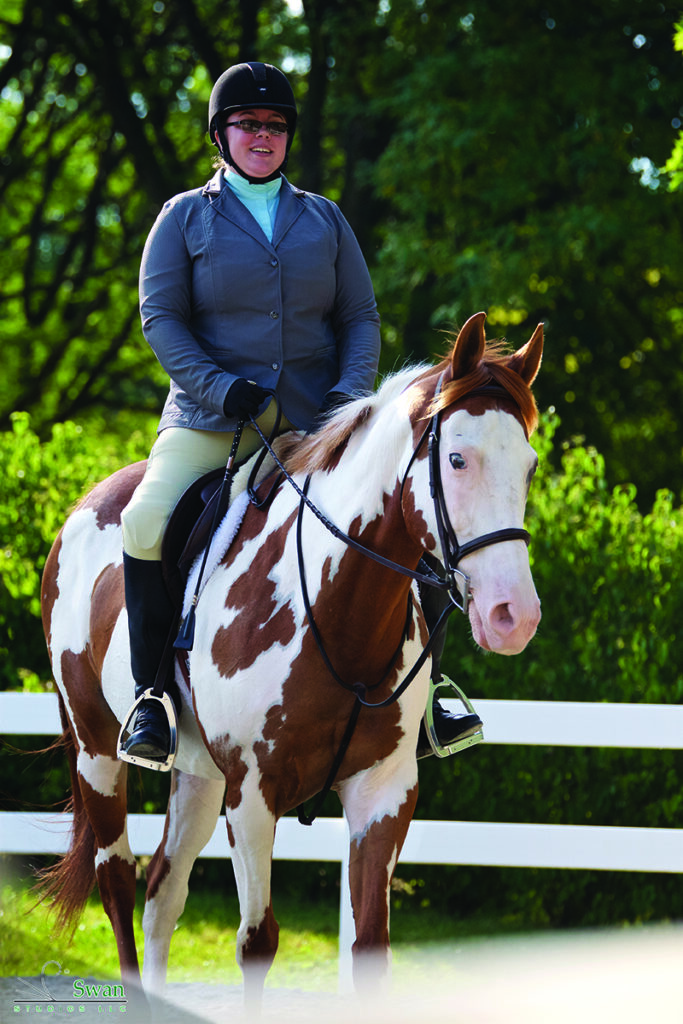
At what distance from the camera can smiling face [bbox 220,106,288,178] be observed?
389cm

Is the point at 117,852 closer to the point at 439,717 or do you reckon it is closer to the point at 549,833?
the point at 439,717

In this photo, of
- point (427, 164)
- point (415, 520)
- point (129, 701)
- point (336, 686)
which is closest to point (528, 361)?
point (415, 520)

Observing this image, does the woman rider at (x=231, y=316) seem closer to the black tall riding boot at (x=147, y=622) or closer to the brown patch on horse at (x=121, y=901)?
the black tall riding boot at (x=147, y=622)

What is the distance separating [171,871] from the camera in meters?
4.40

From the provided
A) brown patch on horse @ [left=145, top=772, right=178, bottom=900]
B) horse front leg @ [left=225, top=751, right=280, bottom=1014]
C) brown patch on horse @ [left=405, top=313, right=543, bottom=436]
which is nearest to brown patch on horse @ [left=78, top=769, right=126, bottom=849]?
brown patch on horse @ [left=145, top=772, right=178, bottom=900]

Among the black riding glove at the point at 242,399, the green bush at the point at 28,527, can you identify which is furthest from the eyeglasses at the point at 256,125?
the green bush at the point at 28,527

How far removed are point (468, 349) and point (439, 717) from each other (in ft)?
4.67

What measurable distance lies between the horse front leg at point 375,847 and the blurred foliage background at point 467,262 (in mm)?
3150

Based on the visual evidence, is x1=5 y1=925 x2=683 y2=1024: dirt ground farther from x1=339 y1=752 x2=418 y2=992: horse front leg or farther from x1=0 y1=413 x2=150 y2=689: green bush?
x1=0 y1=413 x2=150 y2=689: green bush

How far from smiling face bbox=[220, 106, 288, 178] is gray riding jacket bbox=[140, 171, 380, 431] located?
0.35ft

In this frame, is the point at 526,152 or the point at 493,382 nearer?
the point at 493,382

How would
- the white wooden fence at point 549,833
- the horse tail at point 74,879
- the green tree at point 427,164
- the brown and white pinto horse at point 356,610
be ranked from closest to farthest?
the brown and white pinto horse at point 356,610
the horse tail at point 74,879
the white wooden fence at point 549,833
the green tree at point 427,164

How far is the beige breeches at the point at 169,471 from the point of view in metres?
3.79

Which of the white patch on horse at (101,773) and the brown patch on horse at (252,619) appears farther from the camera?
the white patch on horse at (101,773)
